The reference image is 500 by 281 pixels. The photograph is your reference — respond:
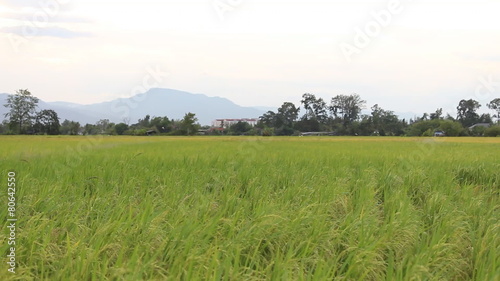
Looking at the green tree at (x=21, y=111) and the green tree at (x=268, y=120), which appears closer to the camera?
the green tree at (x=21, y=111)

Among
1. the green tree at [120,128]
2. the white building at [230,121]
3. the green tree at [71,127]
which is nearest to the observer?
the green tree at [71,127]

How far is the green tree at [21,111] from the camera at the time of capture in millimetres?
31094

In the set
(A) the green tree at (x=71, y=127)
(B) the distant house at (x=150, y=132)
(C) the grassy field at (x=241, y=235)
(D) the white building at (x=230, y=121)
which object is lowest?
(C) the grassy field at (x=241, y=235)

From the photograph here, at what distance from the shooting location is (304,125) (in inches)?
2359

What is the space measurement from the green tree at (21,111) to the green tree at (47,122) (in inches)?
36.9

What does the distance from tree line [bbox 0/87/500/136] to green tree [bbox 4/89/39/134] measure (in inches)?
3.2

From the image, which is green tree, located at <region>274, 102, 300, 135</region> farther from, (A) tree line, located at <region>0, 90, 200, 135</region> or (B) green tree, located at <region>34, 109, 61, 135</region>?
(B) green tree, located at <region>34, 109, 61, 135</region>

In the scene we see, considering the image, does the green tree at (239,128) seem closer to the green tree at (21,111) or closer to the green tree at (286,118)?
the green tree at (286,118)

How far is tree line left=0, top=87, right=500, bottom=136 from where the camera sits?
39.2 meters

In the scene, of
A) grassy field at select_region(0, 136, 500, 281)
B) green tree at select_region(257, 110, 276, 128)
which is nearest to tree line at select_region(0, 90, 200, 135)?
green tree at select_region(257, 110, 276, 128)

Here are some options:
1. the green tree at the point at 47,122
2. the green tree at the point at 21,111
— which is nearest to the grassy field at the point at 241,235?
the green tree at the point at 21,111

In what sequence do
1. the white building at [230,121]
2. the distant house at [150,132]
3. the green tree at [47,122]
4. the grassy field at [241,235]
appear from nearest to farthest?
the grassy field at [241,235]
the green tree at [47,122]
the distant house at [150,132]
the white building at [230,121]

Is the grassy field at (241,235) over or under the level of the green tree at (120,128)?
under

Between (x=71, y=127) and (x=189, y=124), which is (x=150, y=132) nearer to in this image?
(x=189, y=124)
